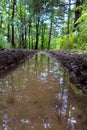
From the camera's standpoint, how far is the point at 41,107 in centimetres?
295

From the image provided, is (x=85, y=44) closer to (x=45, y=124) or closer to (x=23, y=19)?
(x=45, y=124)

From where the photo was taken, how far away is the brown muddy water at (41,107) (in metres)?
2.41

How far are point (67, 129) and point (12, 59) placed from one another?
5.16m

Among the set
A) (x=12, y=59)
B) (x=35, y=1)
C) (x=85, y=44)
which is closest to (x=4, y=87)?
(x=12, y=59)

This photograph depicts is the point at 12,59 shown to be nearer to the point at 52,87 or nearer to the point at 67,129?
the point at 52,87

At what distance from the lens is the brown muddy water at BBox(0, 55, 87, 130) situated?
241cm

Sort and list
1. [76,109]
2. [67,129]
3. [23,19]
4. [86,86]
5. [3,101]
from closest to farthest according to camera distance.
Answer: [67,129]
[76,109]
[3,101]
[86,86]
[23,19]

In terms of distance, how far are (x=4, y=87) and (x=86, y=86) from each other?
5.50 feet

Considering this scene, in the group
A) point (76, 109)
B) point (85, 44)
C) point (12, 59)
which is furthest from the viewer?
point (85, 44)

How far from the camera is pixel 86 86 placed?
395 cm

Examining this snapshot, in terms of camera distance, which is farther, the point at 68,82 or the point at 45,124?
the point at 68,82

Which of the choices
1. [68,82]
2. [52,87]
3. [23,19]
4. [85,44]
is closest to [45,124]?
[52,87]

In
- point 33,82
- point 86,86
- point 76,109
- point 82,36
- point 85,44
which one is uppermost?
point 76,109

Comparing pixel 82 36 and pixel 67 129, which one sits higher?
pixel 67 129
